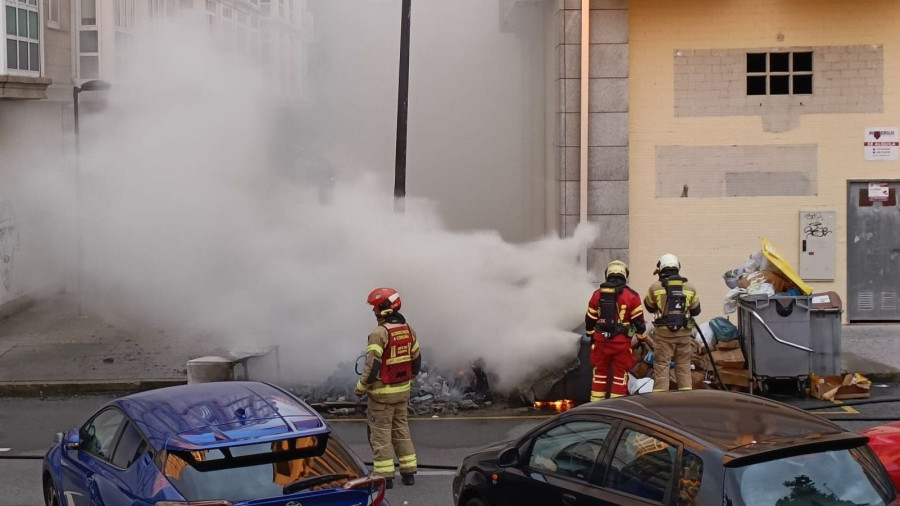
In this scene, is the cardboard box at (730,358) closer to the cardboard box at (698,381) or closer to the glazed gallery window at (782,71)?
the cardboard box at (698,381)

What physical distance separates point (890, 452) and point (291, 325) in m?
7.10

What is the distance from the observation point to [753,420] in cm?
504

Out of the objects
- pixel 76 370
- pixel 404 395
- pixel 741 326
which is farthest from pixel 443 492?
pixel 76 370

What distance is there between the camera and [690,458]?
4.73 meters

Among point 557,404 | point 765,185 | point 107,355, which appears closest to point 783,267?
point 557,404

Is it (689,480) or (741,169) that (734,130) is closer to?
(741,169)

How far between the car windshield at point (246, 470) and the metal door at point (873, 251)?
10.6 metres

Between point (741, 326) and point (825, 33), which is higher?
point (825, 33)

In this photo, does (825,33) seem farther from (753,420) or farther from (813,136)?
(753,420)

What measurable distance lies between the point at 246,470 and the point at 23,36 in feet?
45.0

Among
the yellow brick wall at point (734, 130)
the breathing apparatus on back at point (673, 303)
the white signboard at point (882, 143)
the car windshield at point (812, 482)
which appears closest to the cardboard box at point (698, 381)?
the breathing apparatus on back at point (673, 303)

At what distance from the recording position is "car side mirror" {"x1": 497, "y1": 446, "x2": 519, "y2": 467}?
234 inches

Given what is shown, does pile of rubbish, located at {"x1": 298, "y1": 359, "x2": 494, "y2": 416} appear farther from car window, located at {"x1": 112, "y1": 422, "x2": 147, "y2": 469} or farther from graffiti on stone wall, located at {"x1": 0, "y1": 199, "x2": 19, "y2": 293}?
graffiti on stone wall, located at {"x1": 0, "y1": 199, "x2": 19, "y2": 293}

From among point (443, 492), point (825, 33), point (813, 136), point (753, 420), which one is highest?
point (825, 33)
